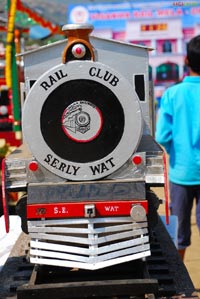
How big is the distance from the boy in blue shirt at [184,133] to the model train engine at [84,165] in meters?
1.35

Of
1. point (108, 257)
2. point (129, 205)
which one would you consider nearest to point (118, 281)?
point (108, 257)

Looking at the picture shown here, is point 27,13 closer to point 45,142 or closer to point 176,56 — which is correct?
point 45,142

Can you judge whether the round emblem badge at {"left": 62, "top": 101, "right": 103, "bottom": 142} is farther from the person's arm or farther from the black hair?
the black hair

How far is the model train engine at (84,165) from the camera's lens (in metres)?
2.92

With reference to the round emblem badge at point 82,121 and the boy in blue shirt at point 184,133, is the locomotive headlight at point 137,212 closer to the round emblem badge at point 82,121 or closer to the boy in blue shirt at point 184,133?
the round emblem badge at point 82,121

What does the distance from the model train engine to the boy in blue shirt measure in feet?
4.43

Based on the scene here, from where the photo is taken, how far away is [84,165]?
9.71 feet

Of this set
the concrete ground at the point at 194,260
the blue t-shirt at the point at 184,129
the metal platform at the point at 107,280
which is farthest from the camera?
the concrete ground at the point at 194,260

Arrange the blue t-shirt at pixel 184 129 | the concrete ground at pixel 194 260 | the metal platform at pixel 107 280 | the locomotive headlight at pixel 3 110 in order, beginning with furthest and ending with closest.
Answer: the locomotive headlight at pixel 3 110 → the concrete ground at pixel 194 260 → the blue t-shirt at pixel 184 129 → the metal platform at pixel 107 280

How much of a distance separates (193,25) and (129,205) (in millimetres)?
21018

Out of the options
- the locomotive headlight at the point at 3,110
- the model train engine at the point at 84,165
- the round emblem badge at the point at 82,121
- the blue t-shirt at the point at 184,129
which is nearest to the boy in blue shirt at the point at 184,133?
the blue t-shirt at the point at 184,129

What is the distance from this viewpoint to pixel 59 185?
9.71 feet

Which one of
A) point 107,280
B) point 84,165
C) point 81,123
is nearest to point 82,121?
point 81,123

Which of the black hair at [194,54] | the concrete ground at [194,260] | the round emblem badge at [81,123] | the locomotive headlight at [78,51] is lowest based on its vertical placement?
the concrete ground at [194,260]
